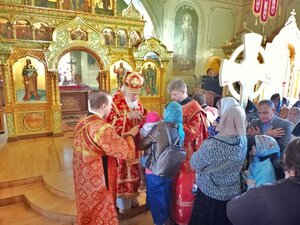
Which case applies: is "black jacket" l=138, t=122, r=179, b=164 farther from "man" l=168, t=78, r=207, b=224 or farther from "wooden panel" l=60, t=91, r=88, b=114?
"wooden panel" l=60, t=91, r=88, b=114

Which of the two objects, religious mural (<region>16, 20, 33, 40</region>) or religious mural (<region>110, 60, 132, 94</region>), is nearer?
religious mural (<region>16, 20, 33, 40</region>)

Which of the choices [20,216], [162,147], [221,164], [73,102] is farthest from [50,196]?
[73,102]

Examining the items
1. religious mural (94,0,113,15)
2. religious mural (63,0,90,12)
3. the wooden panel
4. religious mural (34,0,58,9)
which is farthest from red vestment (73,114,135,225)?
the wooden panel

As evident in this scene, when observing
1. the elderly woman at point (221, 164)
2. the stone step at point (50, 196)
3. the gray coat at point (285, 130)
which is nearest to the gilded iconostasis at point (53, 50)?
the stone step at point (50, 196)

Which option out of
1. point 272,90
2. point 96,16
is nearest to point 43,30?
point 96,16

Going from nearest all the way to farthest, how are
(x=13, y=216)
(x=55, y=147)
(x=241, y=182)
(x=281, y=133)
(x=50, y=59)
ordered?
(x=241, y=182) < (x=281, y=133) < (x=13, y=216) < (x=55, y=147) < (x=50, y=59)

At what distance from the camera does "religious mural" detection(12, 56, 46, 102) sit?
20.0 ft

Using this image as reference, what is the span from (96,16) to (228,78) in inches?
218

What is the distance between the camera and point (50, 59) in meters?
6.21

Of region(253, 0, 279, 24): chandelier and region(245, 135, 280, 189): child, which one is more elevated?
region(253, 0, 279, 24): chandelier

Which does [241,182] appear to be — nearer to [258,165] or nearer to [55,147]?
[258,165]

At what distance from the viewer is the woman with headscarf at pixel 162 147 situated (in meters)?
2.08

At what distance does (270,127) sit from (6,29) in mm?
6642

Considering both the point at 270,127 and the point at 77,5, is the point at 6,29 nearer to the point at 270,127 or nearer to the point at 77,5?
the point at 77,5
